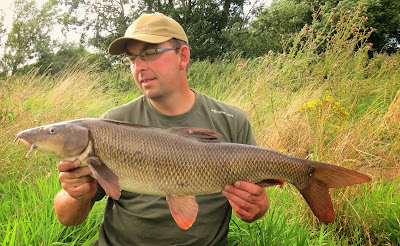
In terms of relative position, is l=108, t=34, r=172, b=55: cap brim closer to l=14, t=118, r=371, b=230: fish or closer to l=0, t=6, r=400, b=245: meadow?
l=14, t=118, r=371, b=230: fish

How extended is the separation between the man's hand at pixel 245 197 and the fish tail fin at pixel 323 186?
0.76 feet

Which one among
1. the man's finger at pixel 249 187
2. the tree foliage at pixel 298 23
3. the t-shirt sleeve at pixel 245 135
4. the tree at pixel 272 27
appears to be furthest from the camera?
the tree at pixel 272 27

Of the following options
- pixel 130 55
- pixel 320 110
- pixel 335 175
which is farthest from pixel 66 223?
Answer: pixel 320 110

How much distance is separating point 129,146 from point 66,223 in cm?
81

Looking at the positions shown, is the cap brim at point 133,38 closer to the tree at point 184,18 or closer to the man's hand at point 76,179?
the man's hand at point 76,179

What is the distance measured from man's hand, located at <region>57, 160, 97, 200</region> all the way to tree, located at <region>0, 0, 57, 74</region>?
86.6ft

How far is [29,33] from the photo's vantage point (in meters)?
26.6

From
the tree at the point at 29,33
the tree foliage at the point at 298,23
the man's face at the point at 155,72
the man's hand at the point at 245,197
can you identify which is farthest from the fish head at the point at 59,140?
the tree at the point at 29,33

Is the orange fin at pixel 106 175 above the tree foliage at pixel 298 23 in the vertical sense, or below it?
above

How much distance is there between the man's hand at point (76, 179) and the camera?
1.69 metres

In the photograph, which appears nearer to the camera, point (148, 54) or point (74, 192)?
point (74, 192)

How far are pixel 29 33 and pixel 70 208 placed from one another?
28.4 m

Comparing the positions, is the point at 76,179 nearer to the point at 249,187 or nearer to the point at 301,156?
the point at 249,187

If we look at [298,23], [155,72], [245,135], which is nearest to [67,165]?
[155,72]
